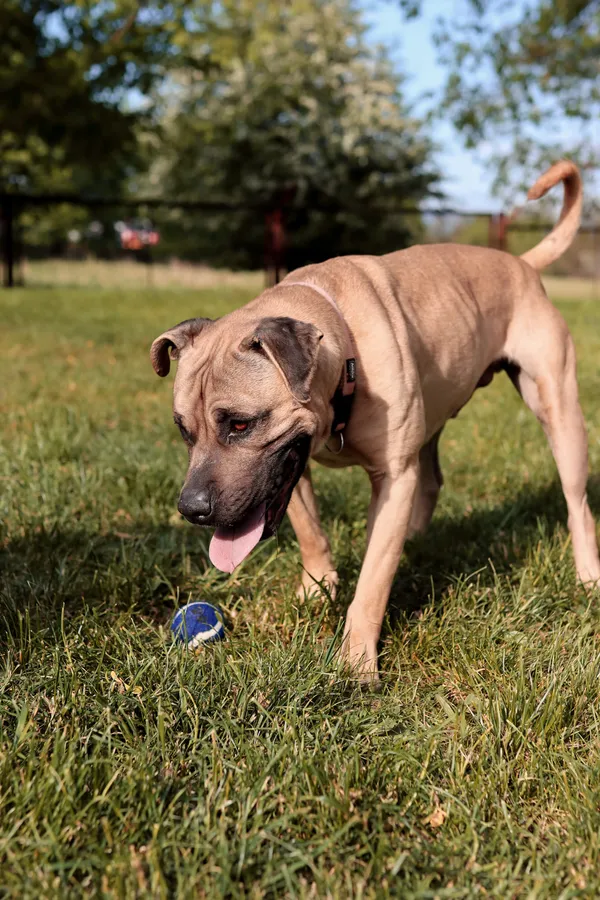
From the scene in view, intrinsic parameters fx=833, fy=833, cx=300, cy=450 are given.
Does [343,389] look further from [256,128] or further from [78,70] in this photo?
[256,128]

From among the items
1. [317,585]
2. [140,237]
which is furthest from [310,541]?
[140,237]

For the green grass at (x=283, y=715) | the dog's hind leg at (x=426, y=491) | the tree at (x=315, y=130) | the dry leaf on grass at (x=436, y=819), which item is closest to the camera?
the green grass at (x=283, y=715)

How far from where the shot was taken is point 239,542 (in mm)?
2947

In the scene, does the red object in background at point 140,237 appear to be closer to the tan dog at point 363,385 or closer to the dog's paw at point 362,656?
the tan dog at point 363,385

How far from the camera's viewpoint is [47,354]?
9.09m

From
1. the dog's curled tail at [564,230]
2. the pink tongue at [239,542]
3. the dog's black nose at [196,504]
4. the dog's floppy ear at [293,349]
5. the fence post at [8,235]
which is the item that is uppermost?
the dog's curled tail at [564,230]

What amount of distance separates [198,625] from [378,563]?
0.73 meters

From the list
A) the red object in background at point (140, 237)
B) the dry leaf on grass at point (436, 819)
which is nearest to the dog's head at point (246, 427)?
the dry leaf on grass at point (436, 819)

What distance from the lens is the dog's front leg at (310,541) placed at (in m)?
3.61

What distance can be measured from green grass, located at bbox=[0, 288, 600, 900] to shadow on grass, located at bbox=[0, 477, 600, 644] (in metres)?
0.01

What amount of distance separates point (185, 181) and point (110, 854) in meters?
31.1

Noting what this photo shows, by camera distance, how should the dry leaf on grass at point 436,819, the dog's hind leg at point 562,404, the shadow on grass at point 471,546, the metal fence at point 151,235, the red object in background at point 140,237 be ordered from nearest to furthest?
the dry leaf on grass at point 436,819 → the shadow on grass at point 471,546 → the dog's hind leg at point 562,404 → the metal fence at point 151,235 → the red object in background at point 140,237

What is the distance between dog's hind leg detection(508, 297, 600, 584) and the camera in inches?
161

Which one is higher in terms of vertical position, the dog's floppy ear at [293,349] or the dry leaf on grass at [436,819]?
the dog's floppy ear at [293,349]
